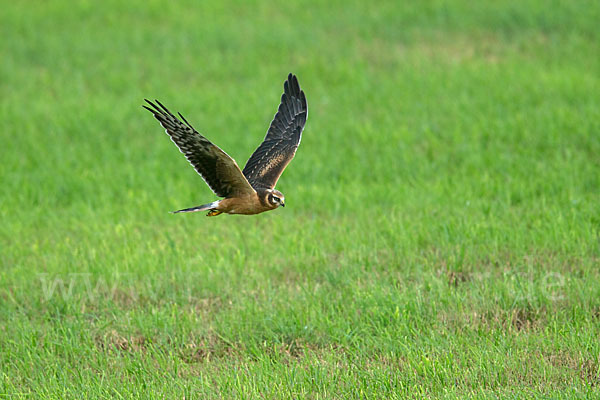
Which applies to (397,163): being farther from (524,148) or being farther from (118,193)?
(118,193)

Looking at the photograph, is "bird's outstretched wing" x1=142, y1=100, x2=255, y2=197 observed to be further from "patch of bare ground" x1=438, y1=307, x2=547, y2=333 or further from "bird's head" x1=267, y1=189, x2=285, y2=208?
"patch of bare ground" x1=438, y1=307, x2=547, y2=333

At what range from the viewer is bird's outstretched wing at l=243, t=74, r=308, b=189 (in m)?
6.92

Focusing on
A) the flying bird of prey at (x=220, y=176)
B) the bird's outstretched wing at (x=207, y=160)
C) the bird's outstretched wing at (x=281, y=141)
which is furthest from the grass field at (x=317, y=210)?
the bird's outstretched wing at (x=207, y=160)

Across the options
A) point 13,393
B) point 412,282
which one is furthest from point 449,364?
point 13,393

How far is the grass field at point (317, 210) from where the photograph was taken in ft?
20.7

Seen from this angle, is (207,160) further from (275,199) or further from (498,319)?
(498,319)

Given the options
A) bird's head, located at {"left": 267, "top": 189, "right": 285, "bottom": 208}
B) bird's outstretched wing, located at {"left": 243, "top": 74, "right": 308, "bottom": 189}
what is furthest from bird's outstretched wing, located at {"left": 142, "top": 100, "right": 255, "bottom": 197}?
bird's outstretched wing, located at {"left": 243, "top": 74, "right": 308, "bottom": 189}

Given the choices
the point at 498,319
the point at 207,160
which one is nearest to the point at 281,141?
the point at 207,160

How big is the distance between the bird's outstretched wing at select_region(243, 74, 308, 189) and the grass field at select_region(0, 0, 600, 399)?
1213 mm

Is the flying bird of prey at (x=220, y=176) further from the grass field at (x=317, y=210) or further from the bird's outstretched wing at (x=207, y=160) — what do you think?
the grass field at (x=317, y=210)

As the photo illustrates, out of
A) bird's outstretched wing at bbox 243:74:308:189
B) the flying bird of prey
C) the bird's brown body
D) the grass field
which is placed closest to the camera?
the flying bird of prey

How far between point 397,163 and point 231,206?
17.0 ft

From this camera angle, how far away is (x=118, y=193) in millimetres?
10289

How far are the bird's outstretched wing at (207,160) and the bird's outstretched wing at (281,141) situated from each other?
757 millimetres
